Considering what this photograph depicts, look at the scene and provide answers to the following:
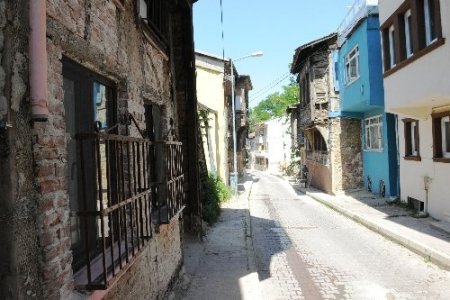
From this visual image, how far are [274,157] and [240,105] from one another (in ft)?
91.9

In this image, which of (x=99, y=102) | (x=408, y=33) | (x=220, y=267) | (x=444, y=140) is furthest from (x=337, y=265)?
(x=408, y=33)

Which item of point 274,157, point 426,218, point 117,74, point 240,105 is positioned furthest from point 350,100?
point 274,157

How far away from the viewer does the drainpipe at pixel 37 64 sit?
242 cm

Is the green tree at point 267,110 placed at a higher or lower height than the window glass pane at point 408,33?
higher

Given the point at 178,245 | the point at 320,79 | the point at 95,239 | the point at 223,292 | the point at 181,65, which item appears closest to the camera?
the point at 95,239

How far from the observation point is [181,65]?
32.5 ft

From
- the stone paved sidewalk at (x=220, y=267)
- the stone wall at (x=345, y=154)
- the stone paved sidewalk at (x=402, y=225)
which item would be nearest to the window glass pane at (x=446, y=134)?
the stone paved sidewalk at (x=402, y=225)

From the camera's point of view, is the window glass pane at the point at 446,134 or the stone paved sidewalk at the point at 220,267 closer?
the stone paved sidewalk at the point at 220,267

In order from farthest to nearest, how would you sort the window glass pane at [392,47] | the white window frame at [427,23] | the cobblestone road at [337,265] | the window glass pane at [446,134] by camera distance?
1. the window glass pane at [392,47]
2. the window glass pane at [446,134]
3. the white window frame at [427,23]
4. the cobblestone road at [337,265]

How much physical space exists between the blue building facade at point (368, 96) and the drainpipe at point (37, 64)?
14.6 meters

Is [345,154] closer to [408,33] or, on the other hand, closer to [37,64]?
[408,33]

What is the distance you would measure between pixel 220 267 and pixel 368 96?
10081 mm

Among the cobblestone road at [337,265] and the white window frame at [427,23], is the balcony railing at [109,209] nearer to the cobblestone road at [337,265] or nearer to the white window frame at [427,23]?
the cobblestone road at [337,265]

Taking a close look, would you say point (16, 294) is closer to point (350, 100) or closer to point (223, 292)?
point (223, 292)
